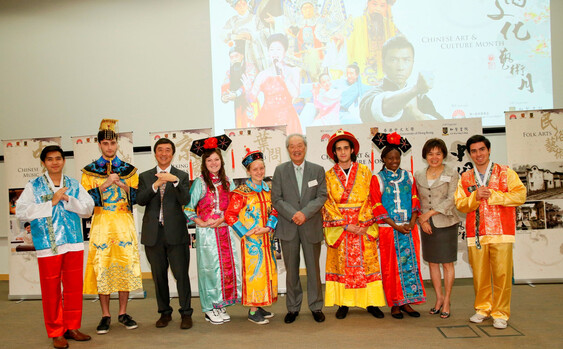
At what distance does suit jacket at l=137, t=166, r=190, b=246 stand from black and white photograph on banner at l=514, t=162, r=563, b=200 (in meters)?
3.83

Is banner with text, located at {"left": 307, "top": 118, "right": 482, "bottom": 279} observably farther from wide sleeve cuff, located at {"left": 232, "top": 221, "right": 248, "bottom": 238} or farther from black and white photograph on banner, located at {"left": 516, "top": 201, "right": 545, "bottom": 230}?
wide sleeve cuff, located at {"left": 232, "top": 221, "right": 248, "bottom": 238}

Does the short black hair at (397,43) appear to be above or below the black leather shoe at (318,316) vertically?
above

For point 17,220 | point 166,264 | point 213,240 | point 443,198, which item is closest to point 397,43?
point 443,198

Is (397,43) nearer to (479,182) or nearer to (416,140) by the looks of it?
Answer: (416,140)

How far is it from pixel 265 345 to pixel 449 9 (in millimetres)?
4766

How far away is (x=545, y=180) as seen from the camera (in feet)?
16.1

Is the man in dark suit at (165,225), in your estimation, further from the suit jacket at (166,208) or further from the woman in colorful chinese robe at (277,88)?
the woman in colorful chinese robe at (277,88)

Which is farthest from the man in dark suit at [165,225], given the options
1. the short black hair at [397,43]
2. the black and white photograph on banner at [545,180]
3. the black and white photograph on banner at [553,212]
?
the black and white photograph on banner at [553,212]

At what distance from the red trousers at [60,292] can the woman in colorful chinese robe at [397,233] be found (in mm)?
2550

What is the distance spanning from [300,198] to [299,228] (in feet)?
0.87

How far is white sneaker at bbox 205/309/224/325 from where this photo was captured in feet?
12.4

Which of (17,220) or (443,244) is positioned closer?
(443,244)

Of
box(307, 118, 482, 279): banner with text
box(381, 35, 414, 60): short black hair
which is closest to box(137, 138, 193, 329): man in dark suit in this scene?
box(307, 118, 482, 279): banner with text

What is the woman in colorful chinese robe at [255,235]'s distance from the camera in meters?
3.69
